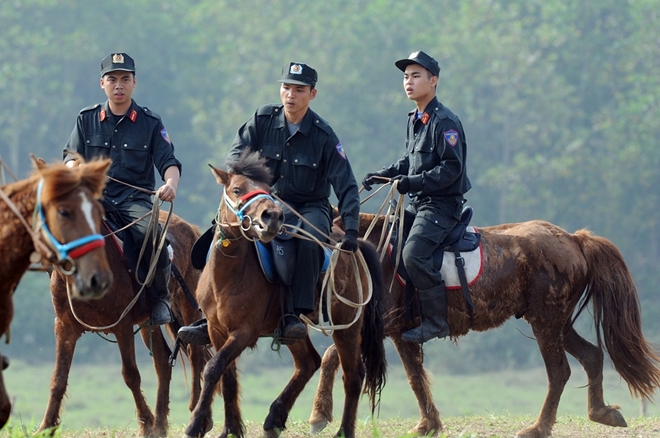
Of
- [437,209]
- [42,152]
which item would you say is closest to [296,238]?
[437,209]

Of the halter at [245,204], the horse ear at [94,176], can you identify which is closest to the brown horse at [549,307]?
the halter at [245,204]

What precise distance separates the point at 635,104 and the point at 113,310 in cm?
2584

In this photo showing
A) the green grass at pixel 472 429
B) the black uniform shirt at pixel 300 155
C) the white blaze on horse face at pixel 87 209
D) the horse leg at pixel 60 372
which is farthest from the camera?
the green grass at pixel 472 429

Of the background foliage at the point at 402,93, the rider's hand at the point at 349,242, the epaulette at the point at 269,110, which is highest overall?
the background foliage at the point at 402,93

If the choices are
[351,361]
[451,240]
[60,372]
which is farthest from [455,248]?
[60,372]

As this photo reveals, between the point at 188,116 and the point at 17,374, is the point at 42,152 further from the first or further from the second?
the point at 17,374

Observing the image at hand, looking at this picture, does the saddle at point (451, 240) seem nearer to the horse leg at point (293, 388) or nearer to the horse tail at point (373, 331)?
the horse tail at point (373, 331)

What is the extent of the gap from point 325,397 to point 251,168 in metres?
2.93

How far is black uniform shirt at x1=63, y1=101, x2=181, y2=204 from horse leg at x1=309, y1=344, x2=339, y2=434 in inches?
90.6

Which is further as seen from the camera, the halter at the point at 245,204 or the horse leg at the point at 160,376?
the horse leg at the point at 160,376

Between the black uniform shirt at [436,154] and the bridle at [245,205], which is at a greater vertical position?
the black uniform shirt at [436,154]

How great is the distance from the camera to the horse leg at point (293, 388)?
8211 millimetres

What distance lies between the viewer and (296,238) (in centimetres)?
805

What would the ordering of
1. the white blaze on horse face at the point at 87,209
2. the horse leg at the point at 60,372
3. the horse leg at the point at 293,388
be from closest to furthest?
the white blaze on horse face at the point at 87,209 < the horse leg at the point at 60,372 < the horse leg at the point at 293,388
